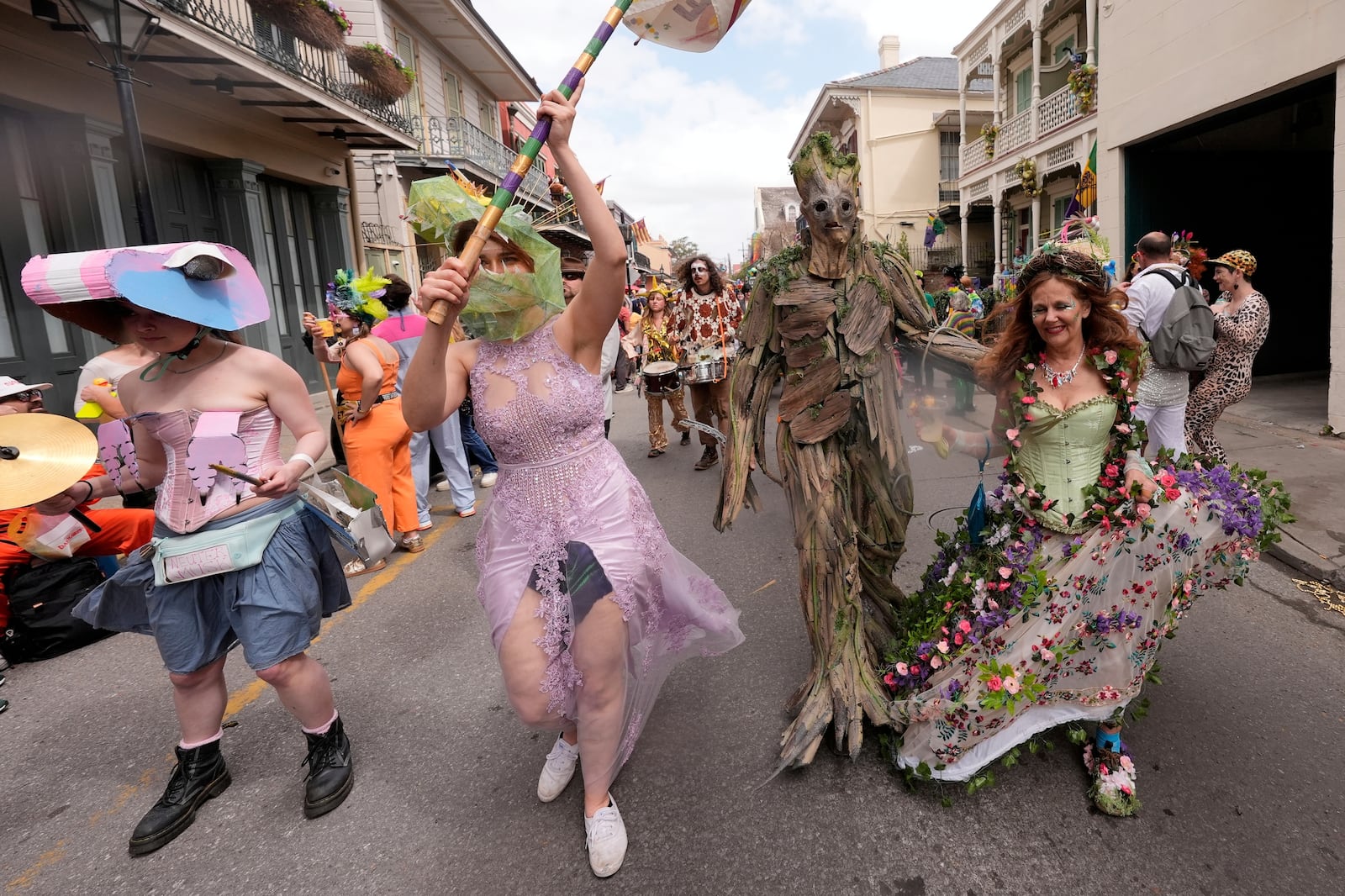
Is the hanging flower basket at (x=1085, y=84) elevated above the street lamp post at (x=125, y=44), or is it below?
above

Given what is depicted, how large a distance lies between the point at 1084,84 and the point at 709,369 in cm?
1210

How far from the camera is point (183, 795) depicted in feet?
8.04

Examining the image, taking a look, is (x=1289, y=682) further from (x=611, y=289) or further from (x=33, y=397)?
(x=33, y=397)

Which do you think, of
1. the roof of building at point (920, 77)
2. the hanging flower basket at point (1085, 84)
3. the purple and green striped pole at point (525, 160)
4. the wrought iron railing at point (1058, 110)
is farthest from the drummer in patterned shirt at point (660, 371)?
the roof of building at point (920, 77)

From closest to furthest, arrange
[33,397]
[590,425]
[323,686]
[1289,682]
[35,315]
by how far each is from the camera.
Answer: [590,425] → [323,686] → [1289,682] → [33,397] → [35,315]

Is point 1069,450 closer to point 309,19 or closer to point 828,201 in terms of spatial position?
point 828,201

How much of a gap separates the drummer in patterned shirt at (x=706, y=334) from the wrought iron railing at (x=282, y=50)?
21.0 feet

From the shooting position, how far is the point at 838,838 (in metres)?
2.19

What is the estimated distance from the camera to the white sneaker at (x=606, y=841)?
211cm

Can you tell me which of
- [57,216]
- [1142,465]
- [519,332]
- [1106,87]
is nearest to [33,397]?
[519,332]

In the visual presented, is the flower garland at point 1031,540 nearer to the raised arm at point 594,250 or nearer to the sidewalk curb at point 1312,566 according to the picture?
the raised arm at point 594,250

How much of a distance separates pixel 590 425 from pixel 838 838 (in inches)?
58.3

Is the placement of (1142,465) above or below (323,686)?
above

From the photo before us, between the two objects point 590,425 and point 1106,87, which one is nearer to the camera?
point 590,425
